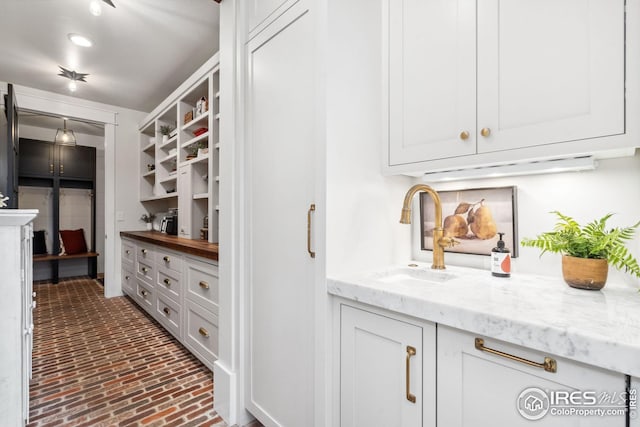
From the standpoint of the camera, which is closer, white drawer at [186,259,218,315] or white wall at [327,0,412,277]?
white wall at [327,0,412,277]

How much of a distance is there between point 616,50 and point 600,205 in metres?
0.52

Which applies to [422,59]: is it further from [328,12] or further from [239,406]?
[239,406]

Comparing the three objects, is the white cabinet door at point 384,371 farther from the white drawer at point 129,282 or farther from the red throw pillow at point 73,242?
the red throw pillow at point 73,242

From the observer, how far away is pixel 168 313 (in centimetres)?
280

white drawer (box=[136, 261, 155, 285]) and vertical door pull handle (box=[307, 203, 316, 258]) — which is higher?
vertical door pull handle (box=[307, 203, 316, 258])

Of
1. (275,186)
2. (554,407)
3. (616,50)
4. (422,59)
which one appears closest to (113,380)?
(275,186)

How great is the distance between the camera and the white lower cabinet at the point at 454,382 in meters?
0.66

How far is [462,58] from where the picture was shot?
1.10 meters

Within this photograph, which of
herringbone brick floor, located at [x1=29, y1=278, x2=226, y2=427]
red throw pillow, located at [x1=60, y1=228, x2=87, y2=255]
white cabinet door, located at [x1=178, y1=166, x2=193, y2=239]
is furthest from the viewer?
red throw pillow, located at [x1=60, y1=228, x2=87, y2=255]

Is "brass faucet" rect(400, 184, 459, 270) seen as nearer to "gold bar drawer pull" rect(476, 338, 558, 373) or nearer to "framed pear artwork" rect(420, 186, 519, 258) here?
"framed pear artwork" rect(420, 186, 519, 258)

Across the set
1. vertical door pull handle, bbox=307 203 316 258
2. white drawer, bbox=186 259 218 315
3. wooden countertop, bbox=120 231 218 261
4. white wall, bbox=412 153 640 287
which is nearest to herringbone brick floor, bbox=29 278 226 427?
white drawer, bbox=186 259 218 315

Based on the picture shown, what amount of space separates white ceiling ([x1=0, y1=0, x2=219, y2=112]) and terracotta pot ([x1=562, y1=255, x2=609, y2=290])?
8.74ft

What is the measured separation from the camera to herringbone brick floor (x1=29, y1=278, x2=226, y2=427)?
1735mm

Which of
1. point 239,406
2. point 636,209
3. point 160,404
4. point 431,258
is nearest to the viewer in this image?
point 636,209
